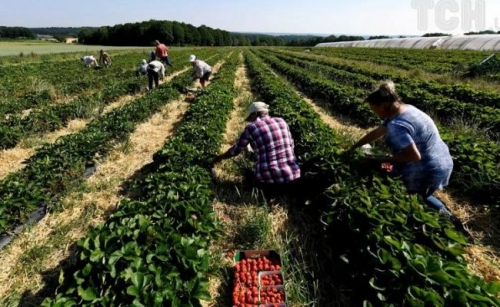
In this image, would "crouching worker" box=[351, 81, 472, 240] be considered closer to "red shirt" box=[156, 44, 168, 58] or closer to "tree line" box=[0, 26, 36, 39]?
"red shirt" box=[156, 44, 168, 58]

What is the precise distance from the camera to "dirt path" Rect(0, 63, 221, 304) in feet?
11.8

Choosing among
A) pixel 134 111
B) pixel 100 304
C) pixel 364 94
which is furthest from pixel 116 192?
pixel 364 94

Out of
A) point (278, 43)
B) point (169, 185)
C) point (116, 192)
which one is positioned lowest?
point (116, 192)

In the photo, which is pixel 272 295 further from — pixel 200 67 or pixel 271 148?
pixel 200 67

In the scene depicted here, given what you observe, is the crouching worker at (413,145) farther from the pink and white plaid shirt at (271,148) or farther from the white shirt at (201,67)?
the white shirt at (201,67)

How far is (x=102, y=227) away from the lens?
335cm

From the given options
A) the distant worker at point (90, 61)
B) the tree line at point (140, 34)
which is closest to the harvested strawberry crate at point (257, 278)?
the distant worker at point (90, 61)

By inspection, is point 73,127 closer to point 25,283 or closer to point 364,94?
point 25,283

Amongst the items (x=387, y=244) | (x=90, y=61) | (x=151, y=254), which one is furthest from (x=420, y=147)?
(x=90, y=61)

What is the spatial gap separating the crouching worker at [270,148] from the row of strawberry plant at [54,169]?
279 cm

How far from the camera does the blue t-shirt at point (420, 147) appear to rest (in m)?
3.92

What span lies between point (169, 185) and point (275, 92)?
784 cm

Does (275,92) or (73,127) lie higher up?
(275,92)

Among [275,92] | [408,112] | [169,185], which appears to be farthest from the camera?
[275,92]
